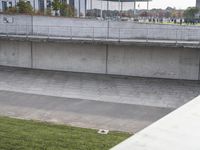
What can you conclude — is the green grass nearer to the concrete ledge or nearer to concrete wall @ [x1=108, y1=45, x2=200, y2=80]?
the concrete ledge

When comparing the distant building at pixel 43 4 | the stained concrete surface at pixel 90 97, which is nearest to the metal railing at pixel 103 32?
the stained concrete surface at pixel 90 97

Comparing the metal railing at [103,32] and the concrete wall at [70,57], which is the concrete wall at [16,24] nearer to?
the metal railing at [103,32]

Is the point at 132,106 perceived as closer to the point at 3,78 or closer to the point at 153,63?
the point at 153,63

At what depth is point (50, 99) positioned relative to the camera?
20.6 m

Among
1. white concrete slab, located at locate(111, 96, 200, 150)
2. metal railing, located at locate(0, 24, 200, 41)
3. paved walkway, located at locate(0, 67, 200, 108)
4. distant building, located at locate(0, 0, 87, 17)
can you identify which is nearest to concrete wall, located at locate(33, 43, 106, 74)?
paved walkway, located at locate(0, 67, 200, 108)

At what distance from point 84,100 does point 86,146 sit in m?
10.5

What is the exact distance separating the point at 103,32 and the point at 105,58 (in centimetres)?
206

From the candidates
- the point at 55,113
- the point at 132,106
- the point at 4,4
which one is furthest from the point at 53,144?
the point at 4,4

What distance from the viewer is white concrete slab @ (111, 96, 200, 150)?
1.86 meters

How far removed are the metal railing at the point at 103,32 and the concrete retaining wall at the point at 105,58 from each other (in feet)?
2.50

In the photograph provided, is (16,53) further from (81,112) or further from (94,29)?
(81,112)

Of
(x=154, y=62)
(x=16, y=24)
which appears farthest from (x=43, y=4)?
(x=154, y=62)

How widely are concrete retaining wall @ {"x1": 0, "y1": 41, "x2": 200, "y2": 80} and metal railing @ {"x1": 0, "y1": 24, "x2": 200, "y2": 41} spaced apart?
2.50 feet

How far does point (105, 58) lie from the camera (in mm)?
25703
